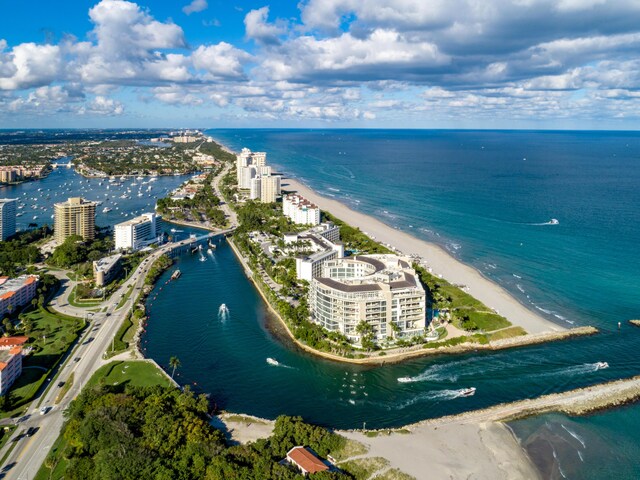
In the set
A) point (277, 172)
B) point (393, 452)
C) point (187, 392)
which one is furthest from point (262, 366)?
point (277, 172)

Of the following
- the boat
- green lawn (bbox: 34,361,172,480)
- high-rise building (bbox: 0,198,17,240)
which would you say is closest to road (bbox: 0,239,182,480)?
green lawn (bbox: 34,361,172,480)

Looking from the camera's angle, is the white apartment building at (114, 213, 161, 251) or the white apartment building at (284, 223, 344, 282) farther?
the white apartment building at (114, 213, 161, 251)

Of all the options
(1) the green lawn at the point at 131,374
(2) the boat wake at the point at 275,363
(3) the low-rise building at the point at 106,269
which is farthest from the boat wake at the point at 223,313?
(3) the low-rise building at the point at 106,269

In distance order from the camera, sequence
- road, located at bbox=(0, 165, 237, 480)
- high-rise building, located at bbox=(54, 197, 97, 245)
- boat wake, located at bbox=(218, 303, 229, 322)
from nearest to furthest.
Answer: road, located at bbox=(0, 165, 237, 480) → boat wake, located at bbox=(218, 303, 229, 322) → high-rise building, located at bbox=(54, 197, 97, 245)

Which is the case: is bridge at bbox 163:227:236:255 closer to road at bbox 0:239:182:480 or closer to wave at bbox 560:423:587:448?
road at bbox 0:239:182:480

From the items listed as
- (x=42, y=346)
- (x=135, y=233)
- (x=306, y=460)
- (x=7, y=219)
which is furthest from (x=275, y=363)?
(x=7, y=219)

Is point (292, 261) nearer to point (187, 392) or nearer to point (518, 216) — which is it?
point (187, 392)

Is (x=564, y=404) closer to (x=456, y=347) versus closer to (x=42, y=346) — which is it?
(x=456, y=347)

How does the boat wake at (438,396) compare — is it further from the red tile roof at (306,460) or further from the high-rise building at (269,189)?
the high-rise building at (269,189)
